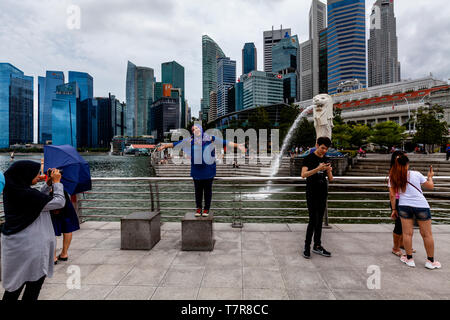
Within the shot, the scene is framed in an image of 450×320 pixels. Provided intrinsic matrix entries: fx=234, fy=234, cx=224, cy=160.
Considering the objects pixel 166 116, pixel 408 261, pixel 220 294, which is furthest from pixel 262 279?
pixel 166 116

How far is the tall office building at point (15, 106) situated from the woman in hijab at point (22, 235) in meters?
166

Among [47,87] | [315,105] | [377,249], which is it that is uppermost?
[47,87]

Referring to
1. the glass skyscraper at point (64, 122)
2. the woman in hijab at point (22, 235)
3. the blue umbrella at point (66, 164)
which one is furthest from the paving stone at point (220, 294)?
the glass skyscraper at point (64, 122)

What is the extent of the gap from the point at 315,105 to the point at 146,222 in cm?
1459

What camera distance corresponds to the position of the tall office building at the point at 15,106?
122375 millimetres

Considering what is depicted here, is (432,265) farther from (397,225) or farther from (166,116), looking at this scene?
(166,116)

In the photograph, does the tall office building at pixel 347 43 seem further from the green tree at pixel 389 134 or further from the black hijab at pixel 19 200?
the black hijab at pixel 19 200

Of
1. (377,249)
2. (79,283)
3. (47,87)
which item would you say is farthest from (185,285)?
(47,87)

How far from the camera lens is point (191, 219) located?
4.11 meters

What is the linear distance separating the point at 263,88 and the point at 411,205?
14345cm

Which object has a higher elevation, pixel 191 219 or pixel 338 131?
pixel 338 131

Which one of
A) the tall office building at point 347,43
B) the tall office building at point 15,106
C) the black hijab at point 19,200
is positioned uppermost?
the tall office building at point 347,43
